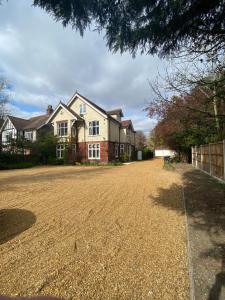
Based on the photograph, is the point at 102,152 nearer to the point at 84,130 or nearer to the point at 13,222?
the point at 84,130

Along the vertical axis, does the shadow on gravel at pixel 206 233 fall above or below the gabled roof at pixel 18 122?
below

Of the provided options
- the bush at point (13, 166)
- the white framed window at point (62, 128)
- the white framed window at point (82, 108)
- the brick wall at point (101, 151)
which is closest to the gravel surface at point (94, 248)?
the bush at point (13, 166)

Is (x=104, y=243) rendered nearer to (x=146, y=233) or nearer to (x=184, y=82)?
(x=146, y=233)

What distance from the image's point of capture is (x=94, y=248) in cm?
425

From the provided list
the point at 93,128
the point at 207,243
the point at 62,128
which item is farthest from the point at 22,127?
the point at 207,243

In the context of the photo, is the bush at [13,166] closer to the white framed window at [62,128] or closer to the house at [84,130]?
the house at [84,130]

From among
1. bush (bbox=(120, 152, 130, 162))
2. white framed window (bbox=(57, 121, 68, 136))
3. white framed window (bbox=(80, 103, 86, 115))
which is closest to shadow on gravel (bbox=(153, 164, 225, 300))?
white framed window (bbox=(80, 103, 86, 115))

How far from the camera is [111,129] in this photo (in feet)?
99.7

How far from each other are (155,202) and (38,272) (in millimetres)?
4835

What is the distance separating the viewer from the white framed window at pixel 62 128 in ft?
102

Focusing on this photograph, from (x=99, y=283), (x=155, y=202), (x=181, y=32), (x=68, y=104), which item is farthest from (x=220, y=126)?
(x=68, y=104)

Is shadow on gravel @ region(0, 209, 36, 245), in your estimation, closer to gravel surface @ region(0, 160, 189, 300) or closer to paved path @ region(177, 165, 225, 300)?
gravel surface @ region(0, 160, 189, 300)

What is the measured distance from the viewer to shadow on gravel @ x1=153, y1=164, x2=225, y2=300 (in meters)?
3.04

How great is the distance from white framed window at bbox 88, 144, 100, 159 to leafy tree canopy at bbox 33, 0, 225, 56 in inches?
1011
